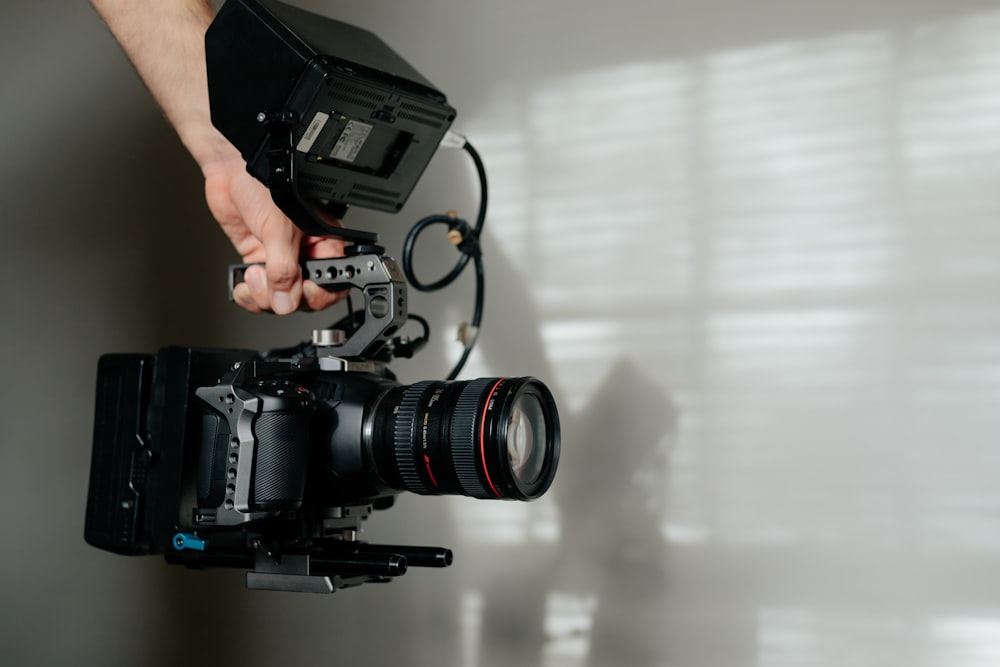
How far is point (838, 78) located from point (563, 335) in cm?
62

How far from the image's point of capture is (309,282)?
3.82ft

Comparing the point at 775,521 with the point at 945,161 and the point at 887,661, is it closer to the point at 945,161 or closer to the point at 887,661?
the point at 887,661

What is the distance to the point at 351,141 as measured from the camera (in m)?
1.10

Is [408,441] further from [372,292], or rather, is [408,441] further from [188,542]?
[188,542]

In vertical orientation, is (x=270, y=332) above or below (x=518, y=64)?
below

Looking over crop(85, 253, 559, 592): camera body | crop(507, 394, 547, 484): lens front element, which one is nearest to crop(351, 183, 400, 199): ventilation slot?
crop(85, 253, 559, 592): camera body

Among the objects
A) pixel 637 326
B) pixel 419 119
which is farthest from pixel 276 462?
pixel 637 326

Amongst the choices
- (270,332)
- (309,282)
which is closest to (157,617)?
(270,332)

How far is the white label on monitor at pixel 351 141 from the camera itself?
108 centimetres

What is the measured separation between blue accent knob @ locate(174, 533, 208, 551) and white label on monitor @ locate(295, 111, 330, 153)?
1.63ft

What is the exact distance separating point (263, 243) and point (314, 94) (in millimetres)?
275

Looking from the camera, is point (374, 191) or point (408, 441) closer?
point (408, 441)

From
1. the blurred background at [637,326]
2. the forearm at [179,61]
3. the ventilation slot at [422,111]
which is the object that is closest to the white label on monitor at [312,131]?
the ventilation slot at [422,111]

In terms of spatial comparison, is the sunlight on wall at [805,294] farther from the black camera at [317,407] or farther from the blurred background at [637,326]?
the black camera at [317,407]
